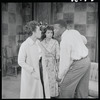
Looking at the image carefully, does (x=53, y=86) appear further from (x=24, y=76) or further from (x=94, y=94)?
(x=24, y=76)

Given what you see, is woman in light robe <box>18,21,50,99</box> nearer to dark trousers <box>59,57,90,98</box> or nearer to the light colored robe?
the light colored robe

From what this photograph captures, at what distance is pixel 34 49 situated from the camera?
9.57ft

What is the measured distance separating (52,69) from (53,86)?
291 millimetres

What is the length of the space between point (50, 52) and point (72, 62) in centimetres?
59

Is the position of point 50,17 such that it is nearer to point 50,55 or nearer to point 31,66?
point 50,55

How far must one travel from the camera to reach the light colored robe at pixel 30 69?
9.30 feet

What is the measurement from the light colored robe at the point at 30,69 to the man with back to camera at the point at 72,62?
0.35m

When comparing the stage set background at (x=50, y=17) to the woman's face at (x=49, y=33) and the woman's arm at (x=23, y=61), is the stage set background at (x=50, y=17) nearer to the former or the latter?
the woman's face at (x=49, y=33)

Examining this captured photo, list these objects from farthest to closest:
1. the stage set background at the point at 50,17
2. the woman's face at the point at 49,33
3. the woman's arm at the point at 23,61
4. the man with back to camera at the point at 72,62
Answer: the stage set background at the point at 50,17 < the woman's face at the point at 49,33 < the man with back to camera at the point at 72,62 < the woman's arm at the point at 23,61

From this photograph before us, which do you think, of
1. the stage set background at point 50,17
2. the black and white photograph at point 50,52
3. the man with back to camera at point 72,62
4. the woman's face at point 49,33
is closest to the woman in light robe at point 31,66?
the black and white photograph at point 50,52

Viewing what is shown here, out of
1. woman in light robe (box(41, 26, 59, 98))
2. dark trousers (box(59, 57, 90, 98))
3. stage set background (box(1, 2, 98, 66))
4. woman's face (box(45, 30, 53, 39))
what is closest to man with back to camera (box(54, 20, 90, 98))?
dark trousers (box(59, 57, 90, 98))

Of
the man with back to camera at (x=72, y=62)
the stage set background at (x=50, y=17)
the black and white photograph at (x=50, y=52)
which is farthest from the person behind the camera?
the stage set background at (x=50, y=17)

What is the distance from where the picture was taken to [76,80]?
125 inches

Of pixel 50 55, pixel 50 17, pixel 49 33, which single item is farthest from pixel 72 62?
pixel 50 17
